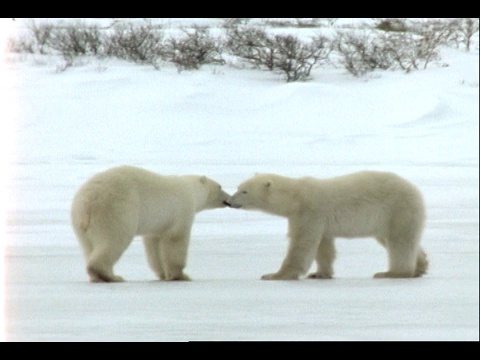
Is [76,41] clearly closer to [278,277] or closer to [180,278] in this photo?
[180,278]

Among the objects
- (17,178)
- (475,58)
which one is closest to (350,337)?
(17,178)

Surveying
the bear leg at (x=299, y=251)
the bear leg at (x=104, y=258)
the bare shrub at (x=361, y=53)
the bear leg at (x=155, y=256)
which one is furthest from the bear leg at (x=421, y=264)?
the bare shrub at (x=361, y=53)

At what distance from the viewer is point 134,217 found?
16.6 ft

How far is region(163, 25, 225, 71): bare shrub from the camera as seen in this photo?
44.8 ft

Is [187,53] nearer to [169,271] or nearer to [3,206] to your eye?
[3,206]

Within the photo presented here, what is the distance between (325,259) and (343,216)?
26cm

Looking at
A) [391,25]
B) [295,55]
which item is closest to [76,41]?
[295,55]

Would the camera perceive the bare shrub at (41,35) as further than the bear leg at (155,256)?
Yes

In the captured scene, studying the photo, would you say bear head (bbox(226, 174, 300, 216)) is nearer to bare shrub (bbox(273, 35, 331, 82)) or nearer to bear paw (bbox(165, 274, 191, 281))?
bear paw (bbox(165, 274, 191, 281))

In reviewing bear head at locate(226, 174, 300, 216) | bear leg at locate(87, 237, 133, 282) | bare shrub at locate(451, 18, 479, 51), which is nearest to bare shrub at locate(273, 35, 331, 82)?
bare shrub at locate(451, 18, 479, 51)

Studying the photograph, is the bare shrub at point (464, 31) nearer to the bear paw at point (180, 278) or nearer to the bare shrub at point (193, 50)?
the bare shrub at point (193, 50)

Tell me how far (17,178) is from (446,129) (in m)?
5.09

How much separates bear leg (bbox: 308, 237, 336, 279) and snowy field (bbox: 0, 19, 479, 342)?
6.3 inches

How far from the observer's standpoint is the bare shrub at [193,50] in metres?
13.6
